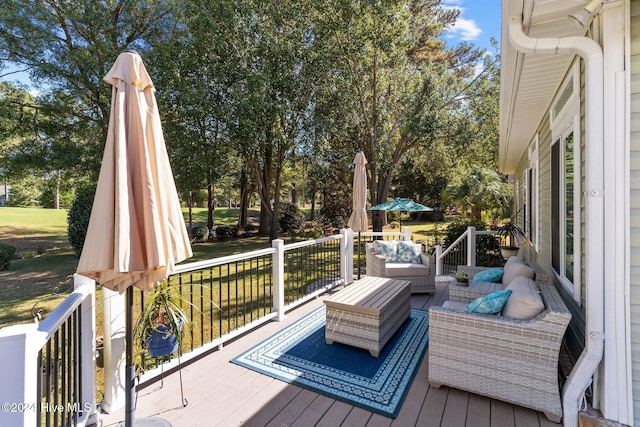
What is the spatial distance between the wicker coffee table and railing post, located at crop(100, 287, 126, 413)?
6.26ft

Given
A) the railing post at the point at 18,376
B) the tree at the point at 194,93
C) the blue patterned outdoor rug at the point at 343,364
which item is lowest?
the blue patterned outdoor rug at the point at 343,364

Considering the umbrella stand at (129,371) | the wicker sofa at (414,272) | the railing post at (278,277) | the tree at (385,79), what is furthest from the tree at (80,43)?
the umbrella stand at (129,371)

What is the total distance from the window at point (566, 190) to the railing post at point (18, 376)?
11.6ft

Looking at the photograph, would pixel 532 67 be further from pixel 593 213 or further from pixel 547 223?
pixel 547 223

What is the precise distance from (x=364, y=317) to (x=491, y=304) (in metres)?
1.19

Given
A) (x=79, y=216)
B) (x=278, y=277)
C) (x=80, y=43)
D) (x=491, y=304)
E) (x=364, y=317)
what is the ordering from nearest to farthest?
(x=491, y=304) → (x=364, y=317) → (x=278, y=277) → (x=79, y=216) → (x=80, y=43)

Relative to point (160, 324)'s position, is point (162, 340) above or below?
below

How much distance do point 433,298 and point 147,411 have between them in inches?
170

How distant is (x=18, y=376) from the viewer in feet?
4.01

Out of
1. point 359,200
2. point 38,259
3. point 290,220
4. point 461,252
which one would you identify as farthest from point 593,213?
point 290,220

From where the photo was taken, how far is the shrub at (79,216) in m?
8.73

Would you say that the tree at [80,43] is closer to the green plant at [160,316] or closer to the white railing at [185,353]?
the white railing at [185,353]

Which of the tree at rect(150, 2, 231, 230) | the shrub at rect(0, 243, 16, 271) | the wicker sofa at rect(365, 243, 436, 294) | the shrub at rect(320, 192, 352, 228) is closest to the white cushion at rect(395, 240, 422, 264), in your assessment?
the wicker sofa at rect(365, 243, 436, 294)

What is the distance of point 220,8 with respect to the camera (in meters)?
9.72
